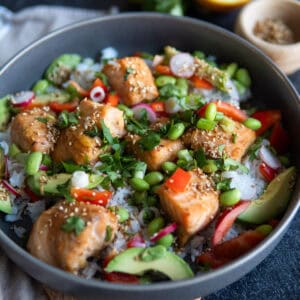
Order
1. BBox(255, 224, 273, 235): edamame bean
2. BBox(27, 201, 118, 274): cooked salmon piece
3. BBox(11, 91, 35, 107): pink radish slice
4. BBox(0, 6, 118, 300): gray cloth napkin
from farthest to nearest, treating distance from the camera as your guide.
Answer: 1. BBox(0, 6, 118, 300): gray cloth napkin
2. BBox(11, 91, 35, 107): pink radish slice
3. BBox(255, 224, 273, 235): edamame bean
4. BBox(27, 201, 118, 274): cooked salmon piece

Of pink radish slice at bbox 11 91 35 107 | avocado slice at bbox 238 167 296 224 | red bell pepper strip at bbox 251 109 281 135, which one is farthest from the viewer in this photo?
pink radish slice at bbox 11 91 35 107

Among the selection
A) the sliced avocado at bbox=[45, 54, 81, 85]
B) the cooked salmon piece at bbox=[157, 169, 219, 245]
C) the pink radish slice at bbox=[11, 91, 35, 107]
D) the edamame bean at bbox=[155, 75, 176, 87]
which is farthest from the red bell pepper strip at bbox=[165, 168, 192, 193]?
the sliced avocado at bbox=[45, 54, 81, 85]

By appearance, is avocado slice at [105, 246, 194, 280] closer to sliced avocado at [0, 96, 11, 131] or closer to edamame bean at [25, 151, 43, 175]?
edamame bean at [25, 151, 43, 175]

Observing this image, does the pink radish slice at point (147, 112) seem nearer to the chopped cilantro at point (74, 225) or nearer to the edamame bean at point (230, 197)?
the edamame bean at point (230, 197)

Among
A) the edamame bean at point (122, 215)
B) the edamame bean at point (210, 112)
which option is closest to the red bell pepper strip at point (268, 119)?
the edamame bean at point (210, 112)

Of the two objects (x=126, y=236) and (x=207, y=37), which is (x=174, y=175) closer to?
(x=126, y=236)

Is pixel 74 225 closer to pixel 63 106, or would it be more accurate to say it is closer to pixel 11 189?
pixel 11 189

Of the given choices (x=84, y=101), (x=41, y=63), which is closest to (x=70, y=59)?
(x=41, y=63)
